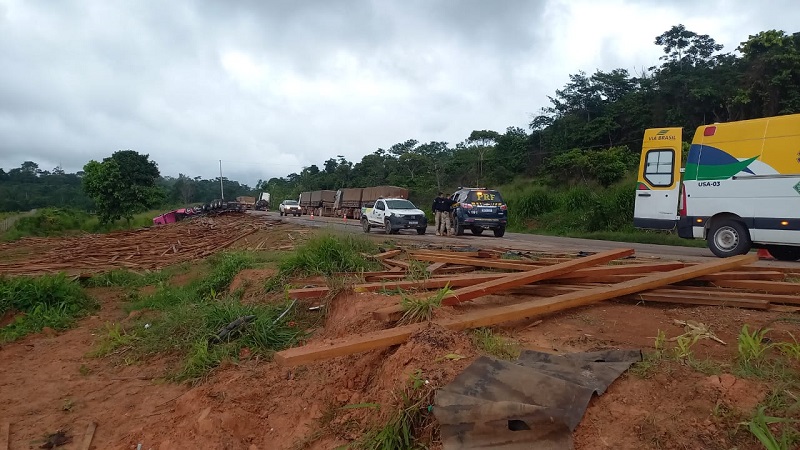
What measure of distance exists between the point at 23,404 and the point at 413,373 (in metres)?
5.19

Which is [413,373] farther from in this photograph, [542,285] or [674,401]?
[542,285]

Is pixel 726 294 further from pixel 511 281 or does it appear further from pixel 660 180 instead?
pixel 660 180

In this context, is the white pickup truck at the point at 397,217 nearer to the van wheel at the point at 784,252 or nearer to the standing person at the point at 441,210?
the standing person at the point at 441,210

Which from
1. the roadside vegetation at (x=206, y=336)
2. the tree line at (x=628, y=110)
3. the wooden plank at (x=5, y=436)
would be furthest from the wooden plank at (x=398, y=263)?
the tree line at (x=628, y=110)

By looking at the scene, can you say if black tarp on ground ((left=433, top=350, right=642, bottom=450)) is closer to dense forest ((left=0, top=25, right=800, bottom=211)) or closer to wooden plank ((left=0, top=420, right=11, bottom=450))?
wooden plank ((left=0, top=420, right=11, bottom=450))

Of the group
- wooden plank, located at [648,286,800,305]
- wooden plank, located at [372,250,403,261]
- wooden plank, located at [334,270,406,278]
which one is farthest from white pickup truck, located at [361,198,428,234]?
wooden plank, located at [648,286,800,305]

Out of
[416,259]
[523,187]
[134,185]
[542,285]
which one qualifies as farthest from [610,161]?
[134,185]

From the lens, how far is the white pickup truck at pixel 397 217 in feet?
65.2

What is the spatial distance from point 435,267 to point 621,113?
106 feet

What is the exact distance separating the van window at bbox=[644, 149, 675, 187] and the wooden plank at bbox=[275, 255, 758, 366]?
699 cm

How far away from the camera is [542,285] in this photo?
18.2ft

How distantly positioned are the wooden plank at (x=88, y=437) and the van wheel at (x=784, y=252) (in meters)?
12.6

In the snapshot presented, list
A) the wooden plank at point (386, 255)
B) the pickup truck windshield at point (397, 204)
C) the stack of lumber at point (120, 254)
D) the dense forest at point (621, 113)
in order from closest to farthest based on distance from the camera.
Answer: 1. the wooden plank at point (386, 255)
2. the stack of lumber at point (120, 254)
3. the pickup truck windshield at point (397, 204)
4. the dense forest at point (621, 113)

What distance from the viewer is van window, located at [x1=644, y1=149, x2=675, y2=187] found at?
39.9ft
